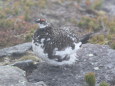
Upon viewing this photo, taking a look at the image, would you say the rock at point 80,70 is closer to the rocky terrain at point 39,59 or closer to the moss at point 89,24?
the rocky terrain at point 39,59

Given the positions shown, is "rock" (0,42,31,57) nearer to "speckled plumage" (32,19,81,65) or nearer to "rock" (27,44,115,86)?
"rock" (27,44,115,86)

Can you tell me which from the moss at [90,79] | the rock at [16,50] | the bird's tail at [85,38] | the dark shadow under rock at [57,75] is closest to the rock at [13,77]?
the dark shadow under rock at [57,75]

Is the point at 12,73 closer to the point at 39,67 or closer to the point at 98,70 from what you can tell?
the point at 39,67

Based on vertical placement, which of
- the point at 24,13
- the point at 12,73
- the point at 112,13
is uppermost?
the point at 12,73

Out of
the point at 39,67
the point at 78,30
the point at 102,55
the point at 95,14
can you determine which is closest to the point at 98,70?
the point at 102,55

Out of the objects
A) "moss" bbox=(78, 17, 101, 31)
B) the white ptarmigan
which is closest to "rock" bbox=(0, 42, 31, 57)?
the white ptarmigan

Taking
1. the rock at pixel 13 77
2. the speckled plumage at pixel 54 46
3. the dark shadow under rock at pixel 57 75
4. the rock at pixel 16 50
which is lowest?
the rock at pixel 16 50

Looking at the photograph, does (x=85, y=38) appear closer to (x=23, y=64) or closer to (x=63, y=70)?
(x=63, y=70)
